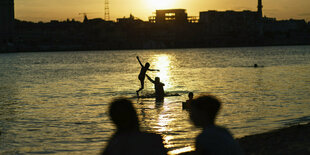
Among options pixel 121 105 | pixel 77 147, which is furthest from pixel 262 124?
pixel 121 105

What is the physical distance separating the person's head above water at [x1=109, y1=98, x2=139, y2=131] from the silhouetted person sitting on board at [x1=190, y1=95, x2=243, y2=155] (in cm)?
72

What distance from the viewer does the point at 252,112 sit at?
18.5 m

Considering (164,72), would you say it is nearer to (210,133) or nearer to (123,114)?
(210,133)

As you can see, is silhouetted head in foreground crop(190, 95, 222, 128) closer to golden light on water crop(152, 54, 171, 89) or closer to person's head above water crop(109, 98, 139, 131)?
person's head above water crop(109, 98, 139, 131)

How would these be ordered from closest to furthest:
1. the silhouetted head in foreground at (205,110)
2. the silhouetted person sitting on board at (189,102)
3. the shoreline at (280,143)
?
the silhouetted head in foreground at (205,110)
the shoreline at (280,143)
the silhouetted person sitting on board at (189,102)

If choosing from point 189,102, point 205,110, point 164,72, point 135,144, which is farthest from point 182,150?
point 164,72

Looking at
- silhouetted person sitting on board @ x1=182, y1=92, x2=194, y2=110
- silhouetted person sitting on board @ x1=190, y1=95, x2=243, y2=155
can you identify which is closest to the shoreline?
silhouetted person sitting on board @ x1=182, y1=92, x2=194, y2=110

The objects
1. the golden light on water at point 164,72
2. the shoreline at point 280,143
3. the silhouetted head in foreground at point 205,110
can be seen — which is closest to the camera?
the silhouetted head in foreground at point 205,110

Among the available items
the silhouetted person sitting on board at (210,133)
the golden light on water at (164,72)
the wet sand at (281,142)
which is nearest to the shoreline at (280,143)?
the wet sand at (281,142)

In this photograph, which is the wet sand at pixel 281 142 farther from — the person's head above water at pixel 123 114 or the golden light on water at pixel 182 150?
the person's head above water at pixel 123 114

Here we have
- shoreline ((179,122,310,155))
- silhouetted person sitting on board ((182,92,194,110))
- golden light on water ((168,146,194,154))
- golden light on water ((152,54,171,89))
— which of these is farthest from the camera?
golden light on water ((152,54,171,89))

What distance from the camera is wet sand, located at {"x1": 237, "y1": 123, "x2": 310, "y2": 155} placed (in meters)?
10.3

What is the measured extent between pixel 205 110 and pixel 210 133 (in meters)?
0.27

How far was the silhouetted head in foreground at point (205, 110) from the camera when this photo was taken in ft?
14.4
